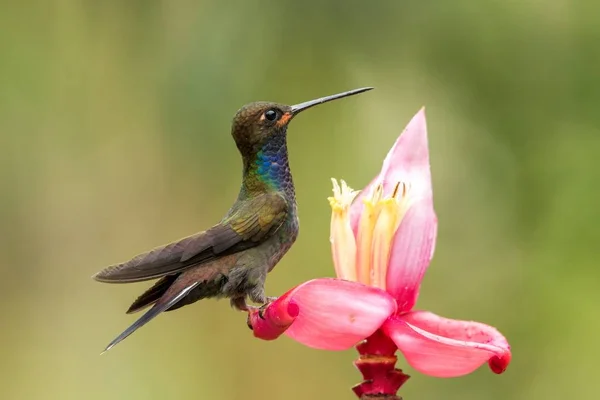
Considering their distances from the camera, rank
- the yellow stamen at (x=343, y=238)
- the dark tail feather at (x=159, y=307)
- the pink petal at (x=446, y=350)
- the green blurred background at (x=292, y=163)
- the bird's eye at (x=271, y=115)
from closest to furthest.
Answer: the pink petal at (x=446, y=350) → the dark tail feather at (x=159, y=307) → the yellow stamen at (x=343, y=238) → the bird's eye at (x=271, y=115) → the green blurred background at (x=292, y=163)

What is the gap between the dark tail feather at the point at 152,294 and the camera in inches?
46.7

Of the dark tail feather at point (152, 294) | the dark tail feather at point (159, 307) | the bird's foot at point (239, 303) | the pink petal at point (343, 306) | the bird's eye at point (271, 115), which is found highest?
the bird's eye at point (271, 115)

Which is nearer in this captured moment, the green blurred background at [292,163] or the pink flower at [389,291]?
the pink flower at [389,291]

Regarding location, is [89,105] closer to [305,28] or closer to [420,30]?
[305,28]

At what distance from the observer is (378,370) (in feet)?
3.65

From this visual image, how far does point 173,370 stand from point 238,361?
0.80 ft

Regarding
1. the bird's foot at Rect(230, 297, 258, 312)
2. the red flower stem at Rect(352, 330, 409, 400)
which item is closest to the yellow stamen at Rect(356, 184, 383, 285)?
the red flower stem at Rect(352, 330, 409, 400)

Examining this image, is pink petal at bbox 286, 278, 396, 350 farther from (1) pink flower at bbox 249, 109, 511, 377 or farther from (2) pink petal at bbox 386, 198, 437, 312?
(2) pink petal at bbox 386, 198, 437, 312

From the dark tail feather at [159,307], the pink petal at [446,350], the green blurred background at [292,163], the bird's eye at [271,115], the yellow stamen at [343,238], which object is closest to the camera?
the pink petal at [446,350]

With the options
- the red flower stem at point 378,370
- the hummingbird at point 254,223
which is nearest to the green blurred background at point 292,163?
the hummingbird at point 254,223

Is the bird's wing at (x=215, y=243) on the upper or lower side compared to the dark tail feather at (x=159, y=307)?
upper

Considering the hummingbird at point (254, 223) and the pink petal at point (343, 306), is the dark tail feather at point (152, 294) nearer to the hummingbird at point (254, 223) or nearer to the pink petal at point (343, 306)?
the hummingbird at point (254, 223)

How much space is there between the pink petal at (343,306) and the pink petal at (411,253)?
106mm

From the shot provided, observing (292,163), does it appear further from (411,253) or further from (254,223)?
(411,253)
